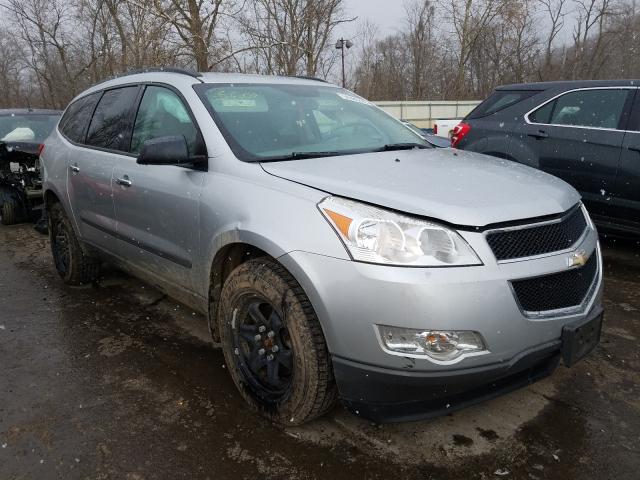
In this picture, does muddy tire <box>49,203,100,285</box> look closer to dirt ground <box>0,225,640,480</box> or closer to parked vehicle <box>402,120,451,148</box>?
dirt ground <box>0,225,640,480</box>

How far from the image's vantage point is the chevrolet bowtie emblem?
2.25 metres

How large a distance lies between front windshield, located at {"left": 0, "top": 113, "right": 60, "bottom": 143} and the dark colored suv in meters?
6.24

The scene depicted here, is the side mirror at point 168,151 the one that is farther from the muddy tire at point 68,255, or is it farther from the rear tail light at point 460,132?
the rear tail light at point 460,132

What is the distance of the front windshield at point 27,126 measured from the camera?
7650mm

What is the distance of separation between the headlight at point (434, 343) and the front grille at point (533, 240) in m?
0.35

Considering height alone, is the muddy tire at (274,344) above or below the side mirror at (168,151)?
below

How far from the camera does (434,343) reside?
6.66ft

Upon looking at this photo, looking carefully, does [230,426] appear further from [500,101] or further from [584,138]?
[500,101]

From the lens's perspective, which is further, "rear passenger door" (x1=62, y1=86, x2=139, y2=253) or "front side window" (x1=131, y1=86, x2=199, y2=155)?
"rear passenger door" (x1=62, y1=86, x2=139, y2=253)

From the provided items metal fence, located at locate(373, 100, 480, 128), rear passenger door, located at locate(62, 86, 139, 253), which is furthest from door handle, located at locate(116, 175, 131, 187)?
metal fence, located at locate(373, 100, 480, 128)

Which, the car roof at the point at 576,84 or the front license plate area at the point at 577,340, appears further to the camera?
the car roof at the point at 576,84

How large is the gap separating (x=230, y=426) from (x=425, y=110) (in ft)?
92.5

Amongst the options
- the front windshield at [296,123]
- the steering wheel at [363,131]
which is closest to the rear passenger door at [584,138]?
the front windshield at [296,123]

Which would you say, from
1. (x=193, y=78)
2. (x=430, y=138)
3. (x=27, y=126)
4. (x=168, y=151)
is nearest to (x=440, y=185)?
(x=168, y=151)
